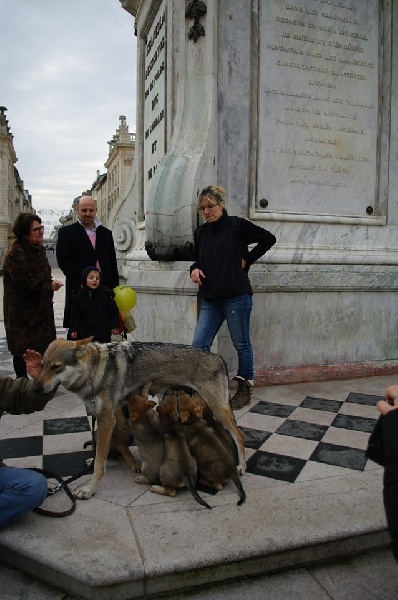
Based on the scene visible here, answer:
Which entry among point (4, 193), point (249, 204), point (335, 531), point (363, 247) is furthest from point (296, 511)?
point (4, 193)

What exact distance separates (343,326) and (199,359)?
2937 mm

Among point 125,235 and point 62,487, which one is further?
point 125,235

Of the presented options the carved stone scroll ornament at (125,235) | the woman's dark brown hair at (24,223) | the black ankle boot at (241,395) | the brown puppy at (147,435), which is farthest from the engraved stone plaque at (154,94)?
the brown puppy at (147,435)

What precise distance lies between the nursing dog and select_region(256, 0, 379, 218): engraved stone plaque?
8.93 ft

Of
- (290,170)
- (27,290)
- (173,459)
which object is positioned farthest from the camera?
(290,170)

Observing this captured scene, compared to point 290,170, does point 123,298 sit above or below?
below

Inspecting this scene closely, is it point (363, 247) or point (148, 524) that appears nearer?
point (148, 524)

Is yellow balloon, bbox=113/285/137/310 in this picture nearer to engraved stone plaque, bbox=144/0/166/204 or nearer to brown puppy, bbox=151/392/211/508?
brown puppy, bbox=151/392/211/508

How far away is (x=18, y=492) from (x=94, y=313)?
6.34ft

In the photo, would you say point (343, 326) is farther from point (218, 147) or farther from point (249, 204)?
point (218, 147)

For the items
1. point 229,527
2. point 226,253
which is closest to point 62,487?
point 229,527

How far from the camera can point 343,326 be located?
5.77 m

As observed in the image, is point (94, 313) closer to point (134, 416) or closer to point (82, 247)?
point (82, 247)

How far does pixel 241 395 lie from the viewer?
4.62 m
